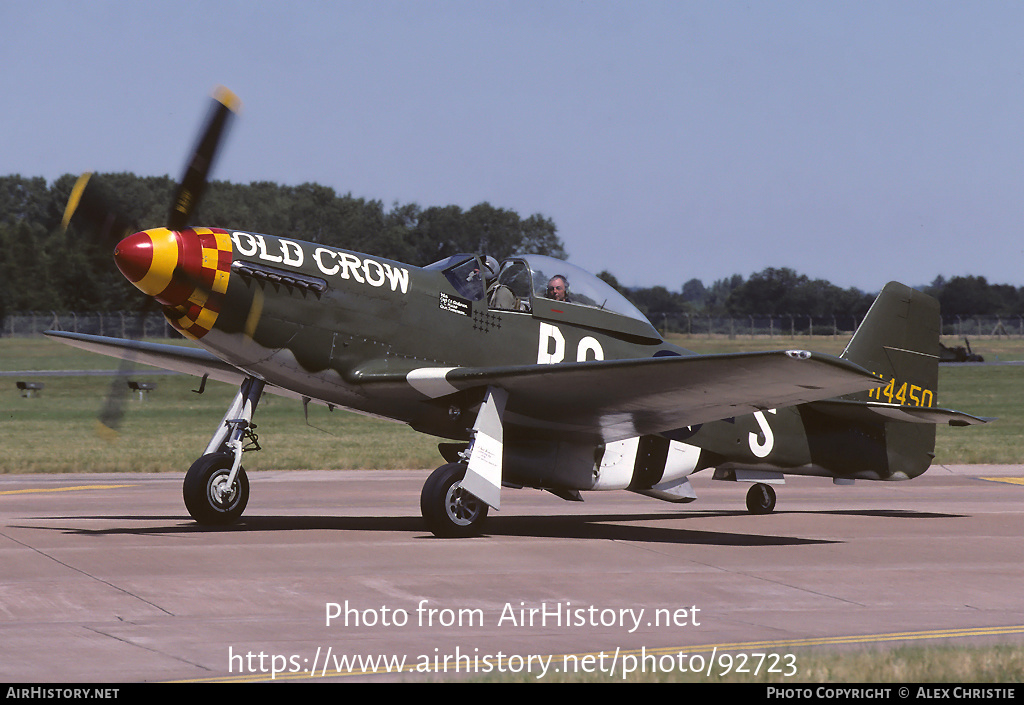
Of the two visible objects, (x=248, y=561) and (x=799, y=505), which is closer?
(x=248, y=561)

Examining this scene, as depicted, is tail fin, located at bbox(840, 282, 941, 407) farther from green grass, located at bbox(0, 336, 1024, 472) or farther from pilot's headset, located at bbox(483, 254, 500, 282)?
green grass, located at bbox(0, 336, 1024, 472)

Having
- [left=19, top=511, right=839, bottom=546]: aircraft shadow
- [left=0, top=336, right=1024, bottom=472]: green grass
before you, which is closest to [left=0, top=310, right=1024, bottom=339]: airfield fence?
[left=0, top=336, right=1024, bottom=472]: green grass

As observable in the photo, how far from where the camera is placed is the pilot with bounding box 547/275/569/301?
1427 centimetres

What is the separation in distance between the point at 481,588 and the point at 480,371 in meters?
3.61

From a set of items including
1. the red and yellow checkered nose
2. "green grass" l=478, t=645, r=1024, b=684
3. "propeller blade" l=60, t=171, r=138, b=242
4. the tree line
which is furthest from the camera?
the tree line

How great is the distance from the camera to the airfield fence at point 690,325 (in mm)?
75438

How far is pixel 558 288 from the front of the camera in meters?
14.3

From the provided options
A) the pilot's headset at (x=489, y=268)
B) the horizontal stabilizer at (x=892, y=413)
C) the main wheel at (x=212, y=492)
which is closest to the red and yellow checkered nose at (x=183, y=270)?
the main wheel at (x=212, y=492)

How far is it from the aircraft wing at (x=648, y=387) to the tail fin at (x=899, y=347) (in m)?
3.61

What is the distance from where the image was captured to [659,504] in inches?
731

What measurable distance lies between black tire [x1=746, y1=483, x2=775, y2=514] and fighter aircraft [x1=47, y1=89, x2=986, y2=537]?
834 millimetres

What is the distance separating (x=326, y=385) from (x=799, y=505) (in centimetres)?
794
